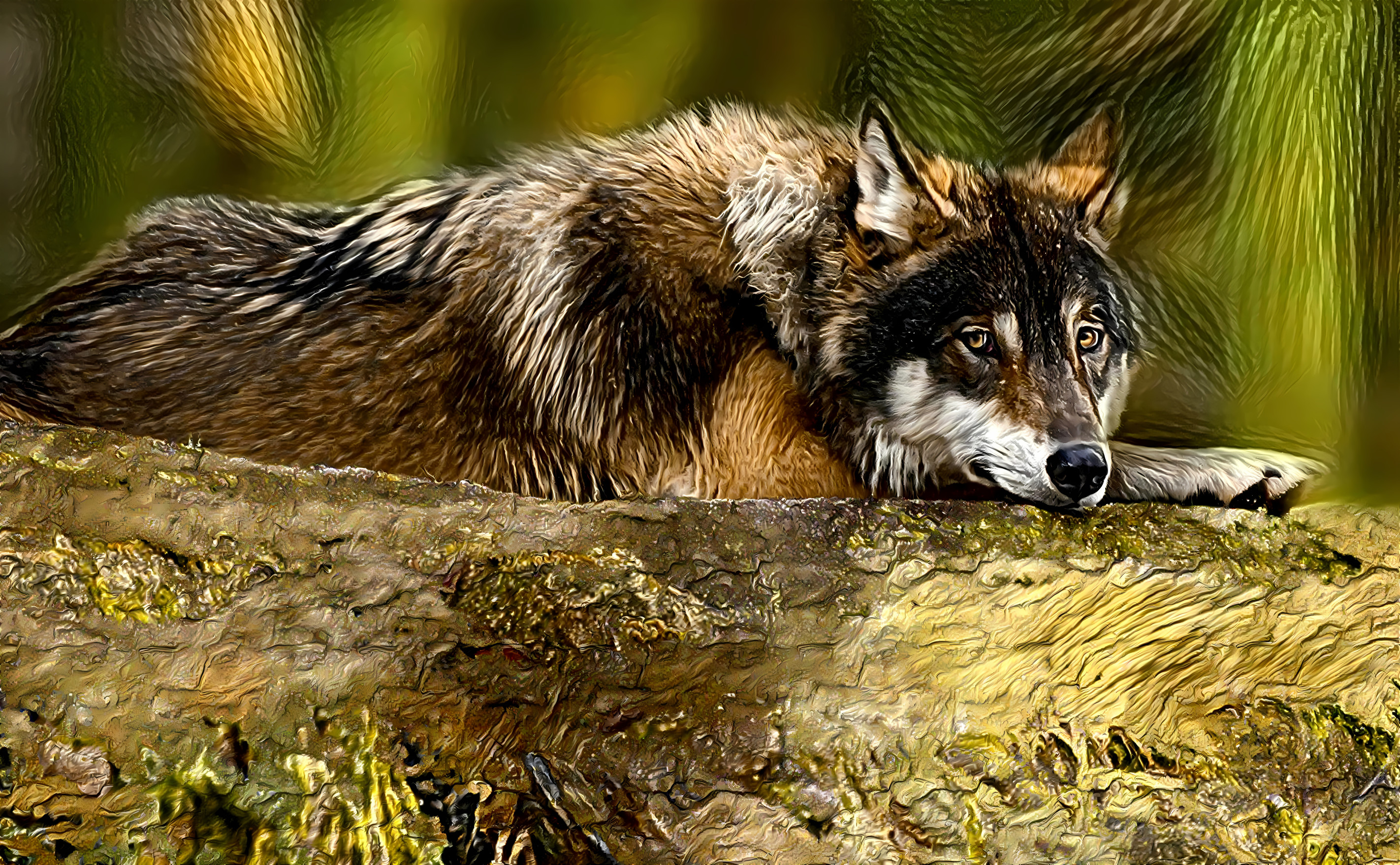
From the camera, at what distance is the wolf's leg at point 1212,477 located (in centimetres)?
342

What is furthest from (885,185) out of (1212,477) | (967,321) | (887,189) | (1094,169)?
(1212,477)

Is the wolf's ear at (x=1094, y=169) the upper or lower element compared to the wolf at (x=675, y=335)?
upper

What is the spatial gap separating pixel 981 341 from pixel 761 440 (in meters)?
0.64

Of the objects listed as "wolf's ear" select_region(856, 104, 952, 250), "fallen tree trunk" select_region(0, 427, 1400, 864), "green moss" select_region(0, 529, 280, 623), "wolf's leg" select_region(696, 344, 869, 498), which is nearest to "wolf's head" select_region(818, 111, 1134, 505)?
"wolf's ear" select_region(856, 104, 952, 250)

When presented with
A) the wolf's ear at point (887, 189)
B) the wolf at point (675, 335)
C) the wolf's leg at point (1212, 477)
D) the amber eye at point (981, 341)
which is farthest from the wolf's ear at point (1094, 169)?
the wolf's leg at point (1212, 477)

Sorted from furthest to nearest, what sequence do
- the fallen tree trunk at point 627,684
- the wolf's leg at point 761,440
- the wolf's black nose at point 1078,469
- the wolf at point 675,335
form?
the wolf's leg at point 761,440 < the wolf at point 675,335 < the wolf's black nose at point 1078,469 < the fallen tree trunk at point 627,684

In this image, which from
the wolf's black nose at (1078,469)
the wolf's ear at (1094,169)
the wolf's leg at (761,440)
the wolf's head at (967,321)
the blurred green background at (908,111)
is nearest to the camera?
the wolf's black nose at (1078,469)

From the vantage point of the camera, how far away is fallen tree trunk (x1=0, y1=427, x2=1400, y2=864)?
249 cm

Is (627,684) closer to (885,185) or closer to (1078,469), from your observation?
(1078,469)

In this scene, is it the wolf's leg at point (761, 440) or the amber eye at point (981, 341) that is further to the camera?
the wolf's leg at point (761, 440)

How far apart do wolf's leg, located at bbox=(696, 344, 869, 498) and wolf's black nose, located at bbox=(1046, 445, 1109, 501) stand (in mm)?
630

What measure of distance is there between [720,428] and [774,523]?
2.20 ft

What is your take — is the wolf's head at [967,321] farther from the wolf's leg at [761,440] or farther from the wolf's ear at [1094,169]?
the wolf's leg at [761,440]

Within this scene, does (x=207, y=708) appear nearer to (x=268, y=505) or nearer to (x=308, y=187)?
(x=268, y=505)
